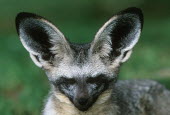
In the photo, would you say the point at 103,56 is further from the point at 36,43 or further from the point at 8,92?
the point at 8,92

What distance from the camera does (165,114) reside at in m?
13.5

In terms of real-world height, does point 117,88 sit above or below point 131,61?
above

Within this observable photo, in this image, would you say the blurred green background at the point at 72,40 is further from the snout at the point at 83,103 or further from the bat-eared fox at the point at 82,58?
the snout at the point at 83,103

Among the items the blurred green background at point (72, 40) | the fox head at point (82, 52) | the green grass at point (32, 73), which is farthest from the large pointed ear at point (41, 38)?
the green grass at point (32, 73)

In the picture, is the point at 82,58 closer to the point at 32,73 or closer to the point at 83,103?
the point at 83,103

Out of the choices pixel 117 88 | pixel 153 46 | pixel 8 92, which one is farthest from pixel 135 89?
pixel 153 46

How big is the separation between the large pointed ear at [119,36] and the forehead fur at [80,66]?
0.50ft

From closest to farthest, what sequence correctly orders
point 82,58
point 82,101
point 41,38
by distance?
point 82,101 < point 82,58 < point 41,38

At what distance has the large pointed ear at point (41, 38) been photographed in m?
11.2

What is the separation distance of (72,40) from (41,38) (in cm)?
1203

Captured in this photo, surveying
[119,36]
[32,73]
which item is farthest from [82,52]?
[32,73]

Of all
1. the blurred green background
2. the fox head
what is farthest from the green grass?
the fox head

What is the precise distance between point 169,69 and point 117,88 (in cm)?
533

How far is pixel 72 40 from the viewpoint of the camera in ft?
77.4
